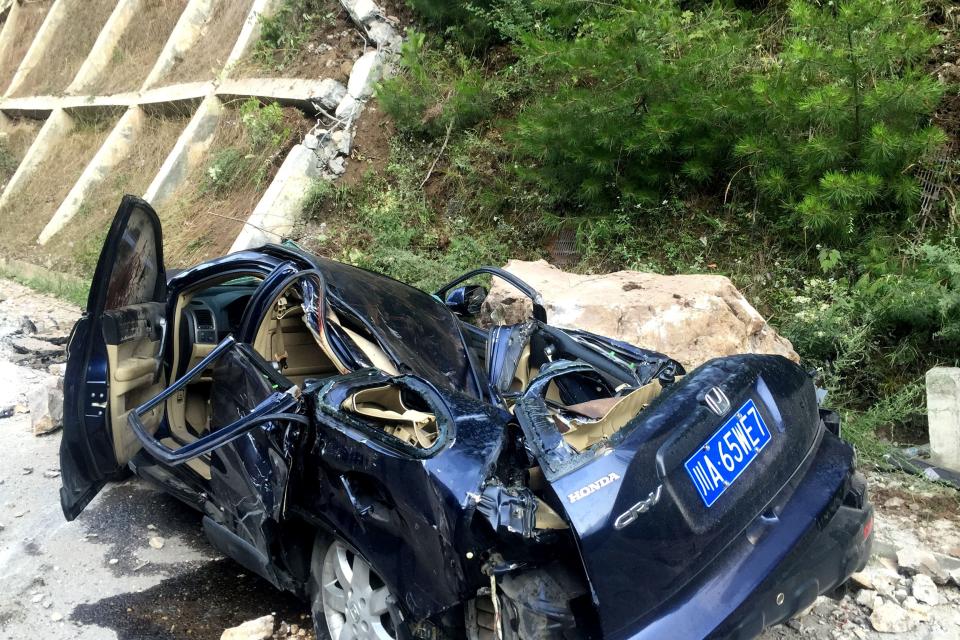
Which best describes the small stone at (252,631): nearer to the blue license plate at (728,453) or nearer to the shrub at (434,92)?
the blue license plate at (728,453)

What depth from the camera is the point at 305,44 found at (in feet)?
37.0

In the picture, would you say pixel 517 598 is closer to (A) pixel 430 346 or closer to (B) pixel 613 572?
(B) pixel 613 572

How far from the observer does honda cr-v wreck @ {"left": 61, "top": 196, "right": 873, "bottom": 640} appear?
228 cm

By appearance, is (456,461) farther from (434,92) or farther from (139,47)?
(139,47)

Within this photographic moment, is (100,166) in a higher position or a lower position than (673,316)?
lower

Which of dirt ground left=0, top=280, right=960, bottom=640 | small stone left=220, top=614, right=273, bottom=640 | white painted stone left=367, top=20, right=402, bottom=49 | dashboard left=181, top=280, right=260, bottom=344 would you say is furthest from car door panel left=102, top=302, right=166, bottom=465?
white painted stone left=367, top=20, right=402, bottom=49

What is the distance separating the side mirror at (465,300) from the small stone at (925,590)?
2.77 meters

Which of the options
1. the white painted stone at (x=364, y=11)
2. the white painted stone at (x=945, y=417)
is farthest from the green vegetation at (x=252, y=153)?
the white painted stone at (x=945, y=417)

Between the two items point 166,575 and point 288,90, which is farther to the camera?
point 288,90

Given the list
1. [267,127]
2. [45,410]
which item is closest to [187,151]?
[267,127]

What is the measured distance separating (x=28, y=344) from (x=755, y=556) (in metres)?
7.36

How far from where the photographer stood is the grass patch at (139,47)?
1475 centimetres

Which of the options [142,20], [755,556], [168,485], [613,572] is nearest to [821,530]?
[755,556]

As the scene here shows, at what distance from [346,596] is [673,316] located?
2.98 m
